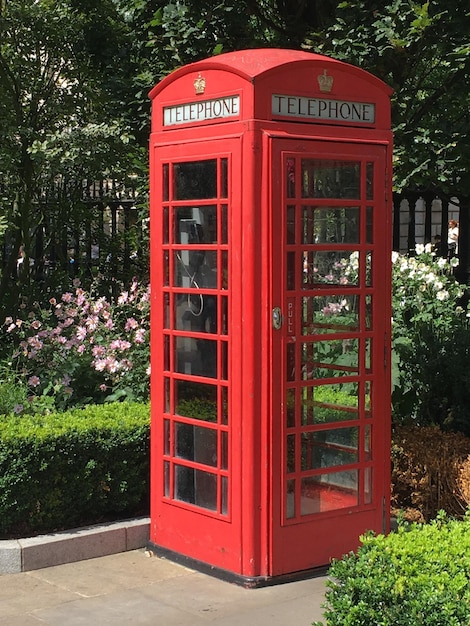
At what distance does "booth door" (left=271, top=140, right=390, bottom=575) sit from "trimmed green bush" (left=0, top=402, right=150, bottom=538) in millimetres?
1264

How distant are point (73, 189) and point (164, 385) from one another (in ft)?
16.6

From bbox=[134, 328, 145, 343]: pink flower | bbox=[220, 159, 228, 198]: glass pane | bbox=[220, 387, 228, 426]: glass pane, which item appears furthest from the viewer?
bbox=[134, 328, 145, 343]: pink flower

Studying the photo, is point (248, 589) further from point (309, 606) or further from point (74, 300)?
point (74, 300)

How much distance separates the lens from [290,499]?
17.5ft

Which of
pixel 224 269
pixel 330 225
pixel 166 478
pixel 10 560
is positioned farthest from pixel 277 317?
pixel 10 560

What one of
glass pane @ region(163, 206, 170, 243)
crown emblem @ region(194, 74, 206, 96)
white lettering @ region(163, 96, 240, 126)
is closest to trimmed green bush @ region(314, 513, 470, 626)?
glass pane @ region(163, 206, 170, 243)

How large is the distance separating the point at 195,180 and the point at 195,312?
748 mm

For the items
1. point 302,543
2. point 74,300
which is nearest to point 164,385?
point 302,543

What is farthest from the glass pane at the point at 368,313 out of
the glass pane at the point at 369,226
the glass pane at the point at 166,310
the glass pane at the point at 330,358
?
the glass pane at the point at 166,310

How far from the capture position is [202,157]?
532 centimetres

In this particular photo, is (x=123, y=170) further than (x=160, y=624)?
Yes

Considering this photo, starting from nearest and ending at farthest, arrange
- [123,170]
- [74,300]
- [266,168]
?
[266,168], [74,300], [123,170]

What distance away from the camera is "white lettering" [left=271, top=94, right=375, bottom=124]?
5.18 meters

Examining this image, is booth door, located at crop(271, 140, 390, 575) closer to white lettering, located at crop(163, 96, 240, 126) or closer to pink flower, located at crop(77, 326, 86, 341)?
white lettering, located at crop(163, 96, 240, 126)
